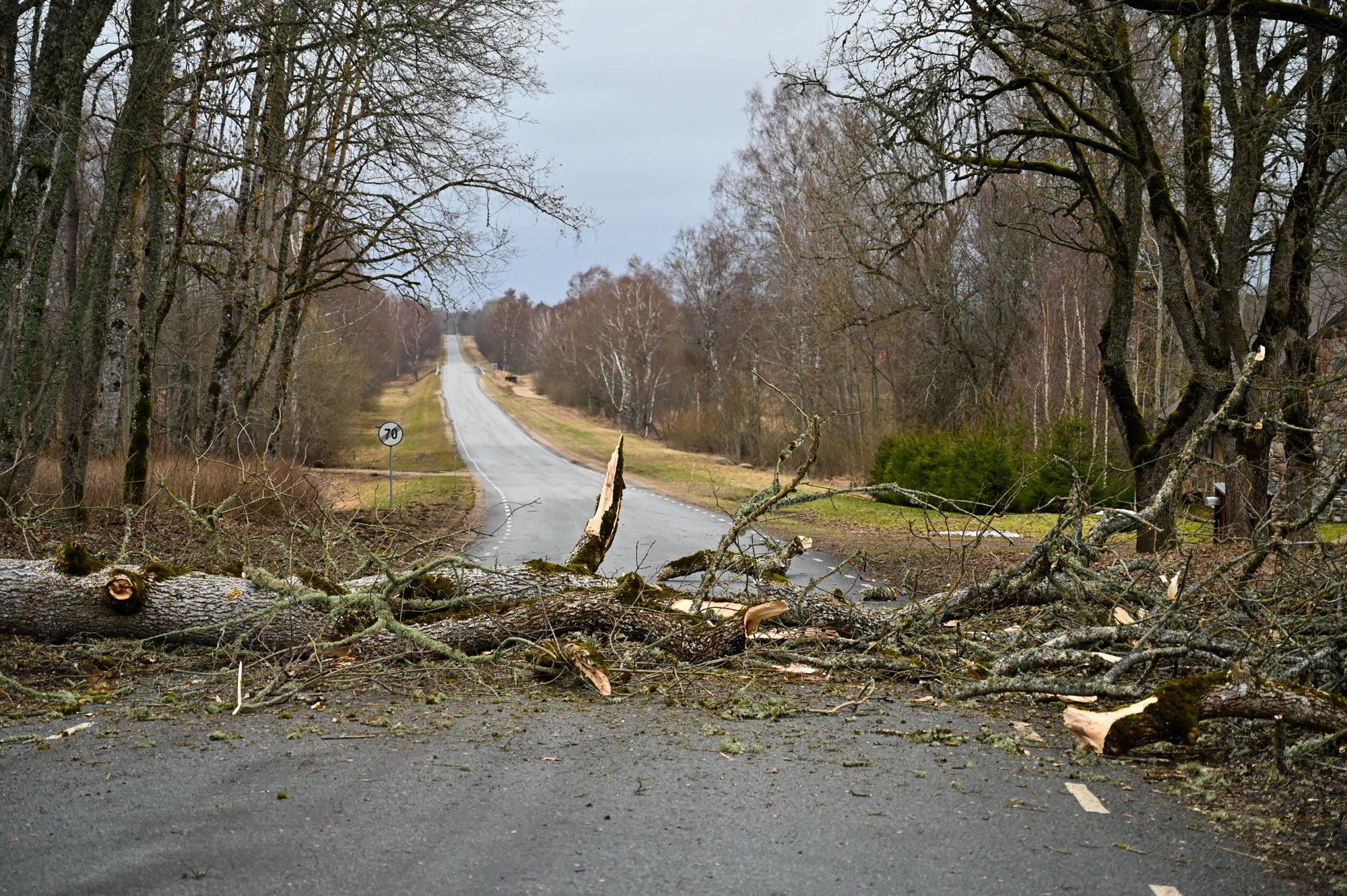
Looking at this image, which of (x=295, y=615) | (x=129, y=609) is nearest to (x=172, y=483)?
(x=129, y=609)

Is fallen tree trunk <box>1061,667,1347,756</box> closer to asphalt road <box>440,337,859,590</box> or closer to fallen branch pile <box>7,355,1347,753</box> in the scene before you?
fallen branch pile <box>7,355,1347,753</box>

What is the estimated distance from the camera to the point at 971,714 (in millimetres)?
5488

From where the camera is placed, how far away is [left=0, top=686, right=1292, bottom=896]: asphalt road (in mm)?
3367

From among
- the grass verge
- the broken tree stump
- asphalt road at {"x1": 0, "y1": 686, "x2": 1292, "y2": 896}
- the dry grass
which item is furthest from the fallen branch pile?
the grass verge

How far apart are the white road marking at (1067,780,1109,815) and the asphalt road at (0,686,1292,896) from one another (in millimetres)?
21

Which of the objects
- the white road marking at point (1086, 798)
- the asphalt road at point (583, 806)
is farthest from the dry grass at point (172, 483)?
the white road marking at point (1086, 798)

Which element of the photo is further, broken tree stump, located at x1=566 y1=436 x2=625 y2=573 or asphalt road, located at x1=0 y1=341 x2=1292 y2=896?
broken tree stump, located at x1=566 y1=436 x2=625 y2=573

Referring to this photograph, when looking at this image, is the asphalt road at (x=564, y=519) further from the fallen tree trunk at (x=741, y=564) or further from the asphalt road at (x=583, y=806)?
the asphalt road at (x=583, y=806)

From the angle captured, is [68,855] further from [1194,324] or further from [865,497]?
[865,497]

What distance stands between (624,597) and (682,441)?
4562 centimetres

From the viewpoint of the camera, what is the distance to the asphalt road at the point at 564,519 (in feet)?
44.6

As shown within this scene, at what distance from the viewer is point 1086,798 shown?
4.12 m

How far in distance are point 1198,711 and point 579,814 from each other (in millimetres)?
2624

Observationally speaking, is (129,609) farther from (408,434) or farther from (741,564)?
(408,434)
